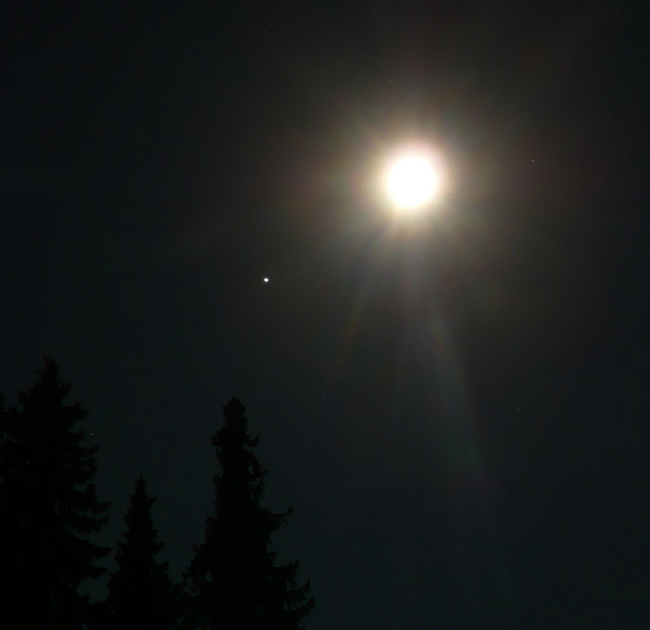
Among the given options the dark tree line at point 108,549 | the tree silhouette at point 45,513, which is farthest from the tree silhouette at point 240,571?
the tree silhouette at point 45,513

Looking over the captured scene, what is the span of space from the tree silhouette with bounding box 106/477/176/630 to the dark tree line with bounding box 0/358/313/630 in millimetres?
25

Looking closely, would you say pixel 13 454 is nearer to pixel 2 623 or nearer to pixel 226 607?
pixel 2 623

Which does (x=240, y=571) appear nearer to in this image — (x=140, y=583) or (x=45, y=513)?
(x=140, y=583)

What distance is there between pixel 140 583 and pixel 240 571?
8.26 feet

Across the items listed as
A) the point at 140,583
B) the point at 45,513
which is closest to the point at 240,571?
the point at 140,583

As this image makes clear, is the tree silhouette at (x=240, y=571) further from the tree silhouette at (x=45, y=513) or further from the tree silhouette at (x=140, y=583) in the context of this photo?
the tree silhouette at (x=45, y=513)

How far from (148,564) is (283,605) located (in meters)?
3.64

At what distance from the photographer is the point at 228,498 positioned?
1803cm

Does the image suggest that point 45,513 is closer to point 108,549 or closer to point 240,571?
point 108,549

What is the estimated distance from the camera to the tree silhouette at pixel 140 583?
1645 cm

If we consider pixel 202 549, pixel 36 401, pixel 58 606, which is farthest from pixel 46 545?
pixel 202 549

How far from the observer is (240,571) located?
56.9 feet

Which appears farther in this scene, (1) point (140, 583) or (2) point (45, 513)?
(1) point (140, 583)

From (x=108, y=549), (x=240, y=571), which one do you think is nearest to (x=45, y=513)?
(x=108, y=549)
